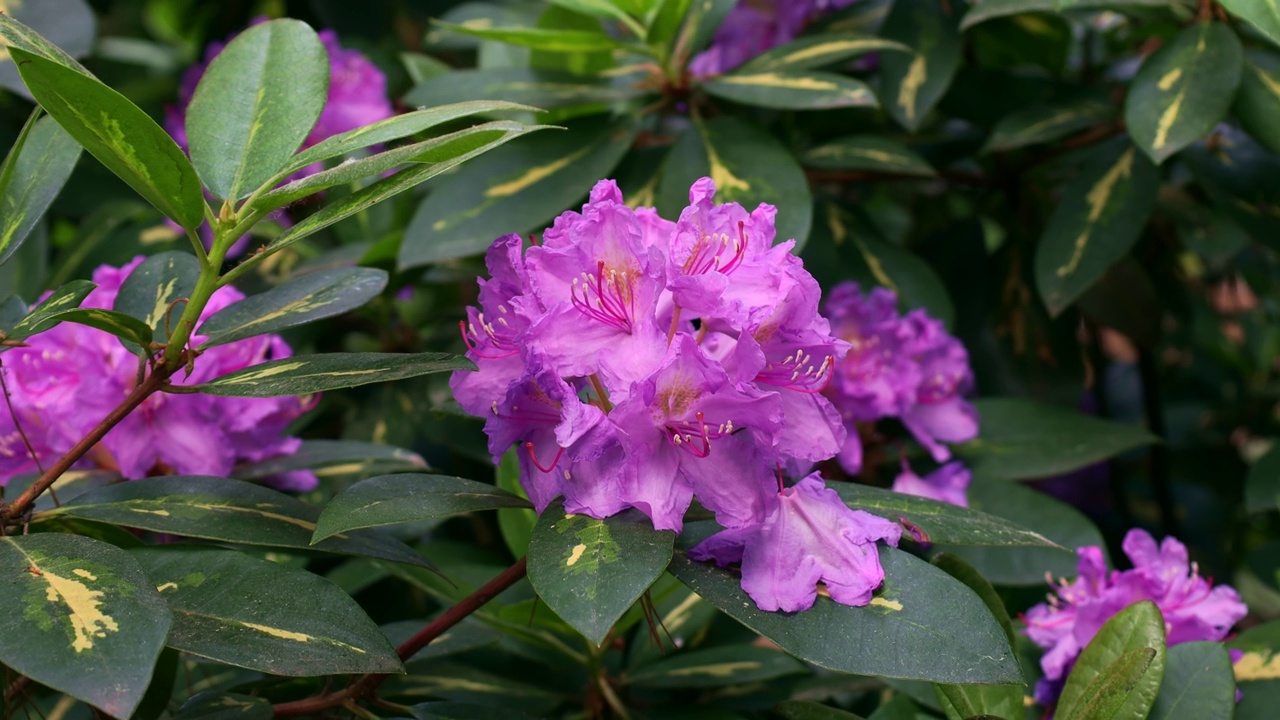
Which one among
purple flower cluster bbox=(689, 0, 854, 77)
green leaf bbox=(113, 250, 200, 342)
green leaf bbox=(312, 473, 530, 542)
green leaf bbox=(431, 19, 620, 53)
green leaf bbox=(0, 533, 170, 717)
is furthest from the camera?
purple flower cluster bbox=(689, 0, 854, 77)

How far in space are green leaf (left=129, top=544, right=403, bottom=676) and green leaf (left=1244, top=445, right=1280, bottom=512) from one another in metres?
1.12

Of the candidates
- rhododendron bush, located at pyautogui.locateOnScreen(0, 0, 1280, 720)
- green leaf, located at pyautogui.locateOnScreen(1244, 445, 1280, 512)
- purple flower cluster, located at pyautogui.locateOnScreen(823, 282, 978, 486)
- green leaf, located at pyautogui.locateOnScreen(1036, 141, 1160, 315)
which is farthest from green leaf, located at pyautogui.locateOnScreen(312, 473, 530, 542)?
green leaf, located at pyautogui.locateOnScreen(1244, 445, 1280, 512)

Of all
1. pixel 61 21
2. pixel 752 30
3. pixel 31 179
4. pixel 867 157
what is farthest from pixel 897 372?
pixel 61 21

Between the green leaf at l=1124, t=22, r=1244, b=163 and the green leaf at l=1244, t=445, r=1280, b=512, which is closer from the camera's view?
the green leaf at l=1124, t=22, r=1244, b=163

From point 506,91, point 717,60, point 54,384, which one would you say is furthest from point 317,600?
point 717,60

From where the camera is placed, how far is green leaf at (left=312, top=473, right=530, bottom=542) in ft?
2.32

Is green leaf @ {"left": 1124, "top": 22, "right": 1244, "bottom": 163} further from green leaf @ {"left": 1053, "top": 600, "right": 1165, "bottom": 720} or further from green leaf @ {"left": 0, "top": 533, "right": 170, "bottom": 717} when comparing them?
green leaf @ {"left": 0, "top": 533, "right": 170, "bottom": 717}

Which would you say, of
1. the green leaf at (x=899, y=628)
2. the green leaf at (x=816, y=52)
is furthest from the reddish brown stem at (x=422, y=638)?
the green leaf at (x=816, y=52)

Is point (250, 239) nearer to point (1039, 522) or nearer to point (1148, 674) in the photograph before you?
point (1039, 522)

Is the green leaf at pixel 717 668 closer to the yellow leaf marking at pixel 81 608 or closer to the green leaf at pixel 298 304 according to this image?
the green leaf at pixel 298 304

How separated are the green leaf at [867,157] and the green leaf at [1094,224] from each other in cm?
19

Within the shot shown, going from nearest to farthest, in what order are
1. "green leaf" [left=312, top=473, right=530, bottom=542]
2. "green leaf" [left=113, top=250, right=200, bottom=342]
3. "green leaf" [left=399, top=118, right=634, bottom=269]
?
"green leaf" [left=312, top=473, right=530, bottom=542] → "green leaf" [left=113, top=250, right=200, bottom=342] → "green leaf" [left=399, top=118, right=634, bottom=269]

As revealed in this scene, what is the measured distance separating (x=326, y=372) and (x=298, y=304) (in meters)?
0.13

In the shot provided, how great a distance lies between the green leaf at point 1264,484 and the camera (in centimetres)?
138
